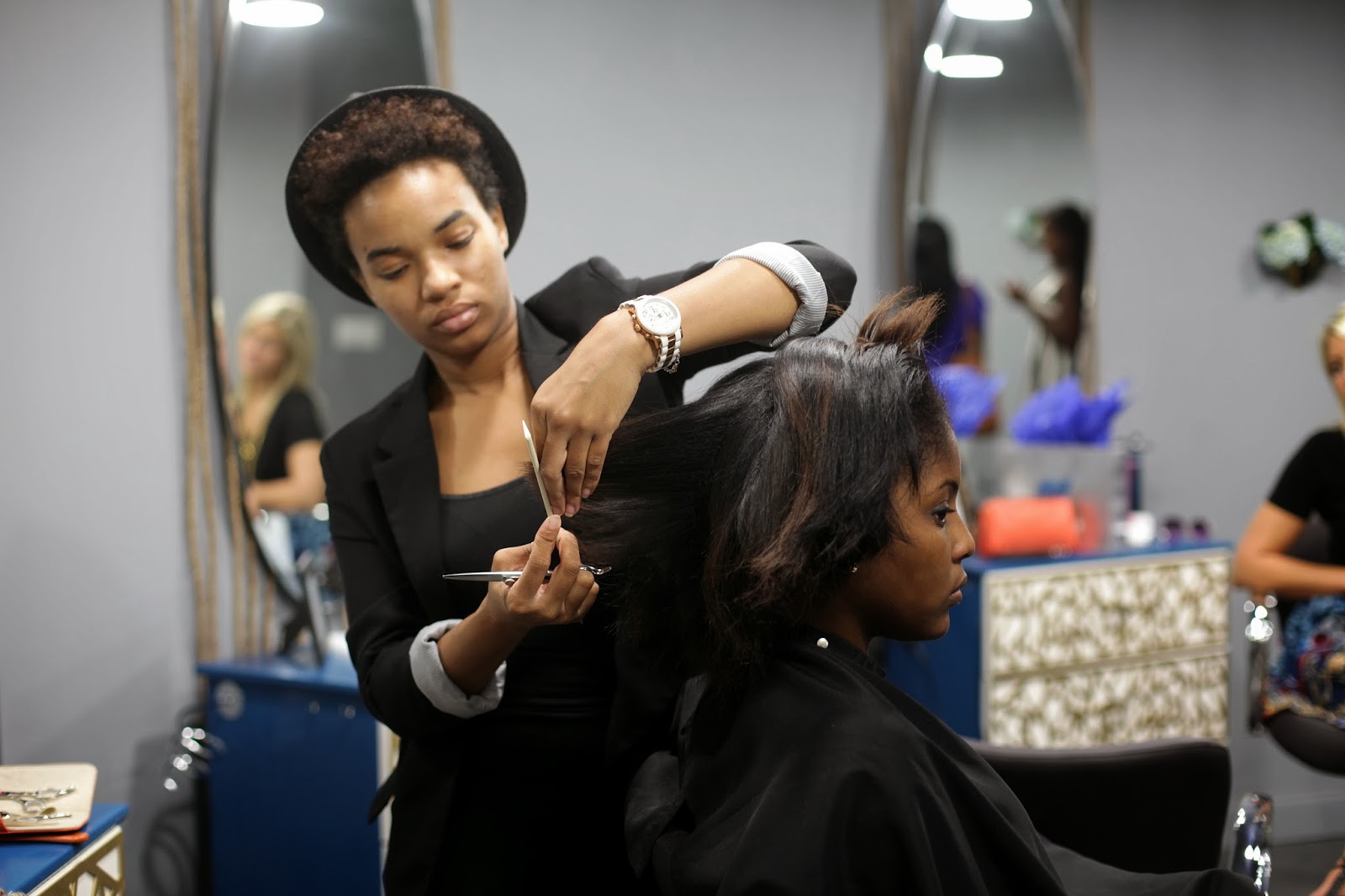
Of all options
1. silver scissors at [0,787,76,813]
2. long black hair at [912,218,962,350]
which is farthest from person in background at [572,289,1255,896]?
long black hair at [912,218,962,350]

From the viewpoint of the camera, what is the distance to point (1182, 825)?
1754 millimetres

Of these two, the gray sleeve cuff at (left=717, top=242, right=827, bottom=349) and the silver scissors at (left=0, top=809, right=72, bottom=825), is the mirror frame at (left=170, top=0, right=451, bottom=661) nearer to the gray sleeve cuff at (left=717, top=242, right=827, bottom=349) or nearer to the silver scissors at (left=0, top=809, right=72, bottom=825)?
the silver scissors at (left=0, top=809, right=72, bottom=825)

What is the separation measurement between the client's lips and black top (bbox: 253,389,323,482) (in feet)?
4.58

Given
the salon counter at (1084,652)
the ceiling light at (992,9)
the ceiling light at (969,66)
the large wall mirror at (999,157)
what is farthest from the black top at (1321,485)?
the ceiling light at (992,9)

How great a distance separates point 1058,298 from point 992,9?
83 centimetres

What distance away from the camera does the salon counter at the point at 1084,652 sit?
3.04 m

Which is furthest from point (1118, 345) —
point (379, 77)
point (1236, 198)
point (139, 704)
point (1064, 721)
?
point (139, 704)

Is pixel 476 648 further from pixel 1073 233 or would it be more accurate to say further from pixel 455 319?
pixel 1073 233

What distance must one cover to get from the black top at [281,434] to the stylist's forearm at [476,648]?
149 cm

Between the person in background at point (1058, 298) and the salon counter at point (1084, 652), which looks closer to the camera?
the salon counter at point (1084, 652)

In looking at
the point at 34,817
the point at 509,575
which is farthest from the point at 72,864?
the point at 509,575

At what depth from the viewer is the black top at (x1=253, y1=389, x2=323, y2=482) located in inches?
107

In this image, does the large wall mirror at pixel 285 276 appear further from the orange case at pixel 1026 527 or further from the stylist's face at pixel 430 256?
the orange case at pixel 1026 527

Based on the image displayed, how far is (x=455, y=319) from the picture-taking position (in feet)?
4.70
